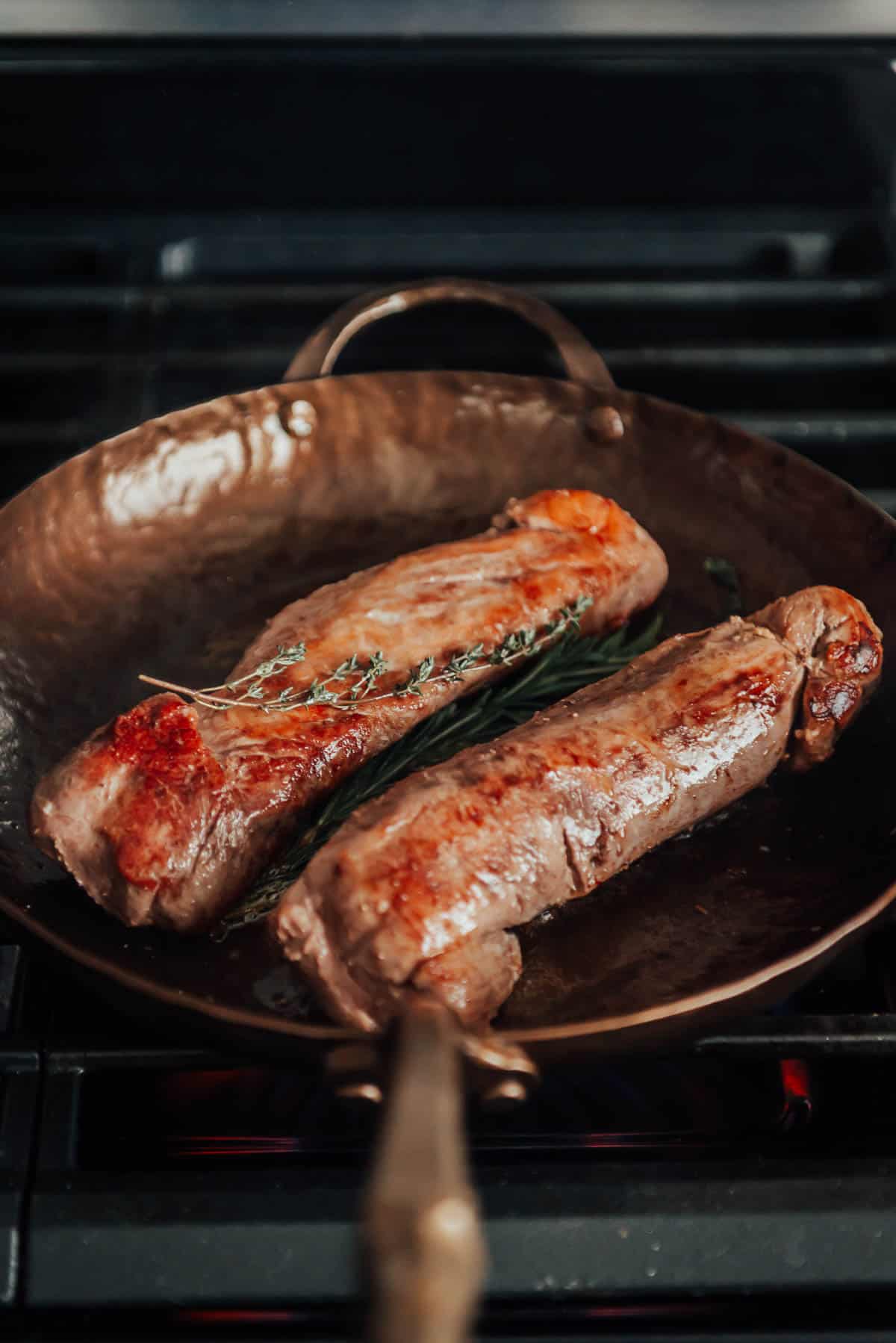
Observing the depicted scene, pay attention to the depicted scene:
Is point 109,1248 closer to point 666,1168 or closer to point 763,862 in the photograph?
point 666,1168

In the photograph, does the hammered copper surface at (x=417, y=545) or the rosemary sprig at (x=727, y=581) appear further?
the rosemary sprig at (x=727, y=581)

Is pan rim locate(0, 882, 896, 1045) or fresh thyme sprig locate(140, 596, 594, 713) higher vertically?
fresh thyme sprig locate(140, 596, 594, 713)

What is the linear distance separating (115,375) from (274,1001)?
127cm

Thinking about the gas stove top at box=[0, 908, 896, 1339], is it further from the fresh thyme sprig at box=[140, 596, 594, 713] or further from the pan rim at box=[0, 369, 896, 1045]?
the fresh thyme sprig at box=[140, 596, 594, 713]

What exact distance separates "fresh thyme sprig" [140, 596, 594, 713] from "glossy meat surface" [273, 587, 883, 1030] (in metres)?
0.13

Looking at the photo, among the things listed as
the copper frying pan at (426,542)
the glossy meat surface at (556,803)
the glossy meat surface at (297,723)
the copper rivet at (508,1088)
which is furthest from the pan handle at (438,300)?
the copper rivet at (508,1088)

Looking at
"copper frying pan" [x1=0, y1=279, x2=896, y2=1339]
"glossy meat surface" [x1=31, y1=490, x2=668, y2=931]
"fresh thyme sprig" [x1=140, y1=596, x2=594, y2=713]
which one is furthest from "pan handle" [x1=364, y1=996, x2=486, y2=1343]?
"fresh thyme sprig" [x1=140, y1=596, x2=594, y2=713]

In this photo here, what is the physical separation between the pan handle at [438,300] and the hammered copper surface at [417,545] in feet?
0.08

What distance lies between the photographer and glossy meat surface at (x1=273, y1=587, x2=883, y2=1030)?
1.18 metres

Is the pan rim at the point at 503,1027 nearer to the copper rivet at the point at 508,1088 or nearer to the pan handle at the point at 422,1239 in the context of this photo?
the copper rivet at the point at 508,1088

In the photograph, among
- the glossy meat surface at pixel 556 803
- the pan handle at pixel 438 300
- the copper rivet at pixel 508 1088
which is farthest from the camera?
the pan handle at pixel 438 300

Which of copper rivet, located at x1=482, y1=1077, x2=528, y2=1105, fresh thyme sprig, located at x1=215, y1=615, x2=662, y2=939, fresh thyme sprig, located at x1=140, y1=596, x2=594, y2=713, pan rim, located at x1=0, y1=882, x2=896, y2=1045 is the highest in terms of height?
fresh thyme sprig, located at x1=140, y1=596, x2=594, y2=713

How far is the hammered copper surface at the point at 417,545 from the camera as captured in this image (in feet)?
4.17

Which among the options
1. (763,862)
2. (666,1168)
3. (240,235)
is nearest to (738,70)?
(240,235)
